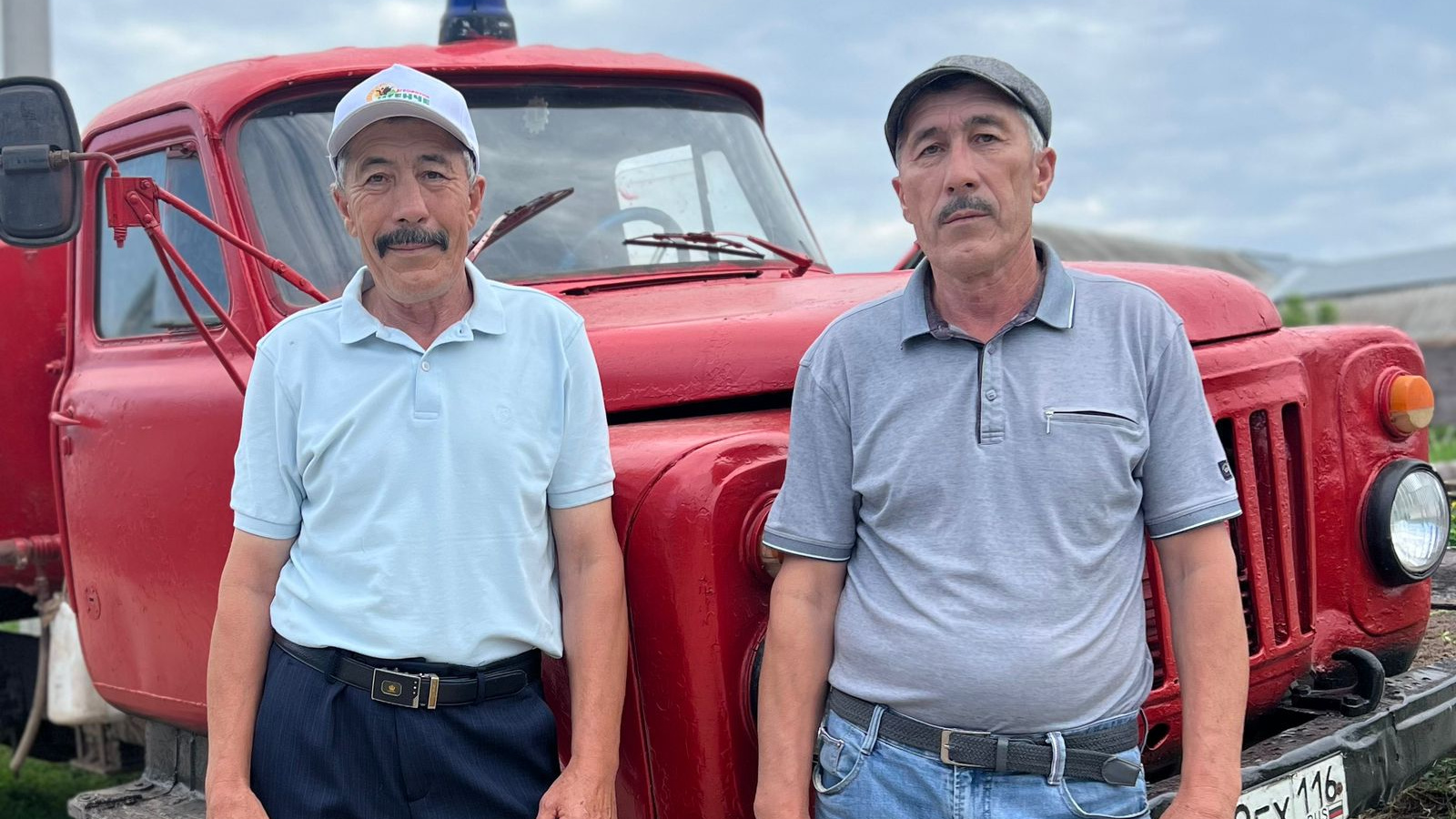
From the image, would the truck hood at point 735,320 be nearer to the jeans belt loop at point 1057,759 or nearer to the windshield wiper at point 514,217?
the windshield wiper at point 514,217

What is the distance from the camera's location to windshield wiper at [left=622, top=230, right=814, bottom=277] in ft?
11.7

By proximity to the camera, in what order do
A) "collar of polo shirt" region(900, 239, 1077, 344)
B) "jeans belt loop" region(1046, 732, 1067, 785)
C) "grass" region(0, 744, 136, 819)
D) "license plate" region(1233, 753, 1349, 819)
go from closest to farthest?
"jeans belt loop" region(1046, 732, 1067, 785), "collar of polo shirt" region(900, 239, 1077, 344), "license plate" region(1233, 753, 1349, 819), "grass" region(0, 744, 136, 819)

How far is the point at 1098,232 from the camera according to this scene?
32719 millimetres

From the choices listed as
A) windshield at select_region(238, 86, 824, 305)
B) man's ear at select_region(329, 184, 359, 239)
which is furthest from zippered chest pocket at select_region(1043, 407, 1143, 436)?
windshield at select_region(238, 86, 824, 305)

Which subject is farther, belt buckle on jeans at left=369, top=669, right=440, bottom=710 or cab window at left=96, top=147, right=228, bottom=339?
cab window at left=96, top=147, right=228, bottom=339

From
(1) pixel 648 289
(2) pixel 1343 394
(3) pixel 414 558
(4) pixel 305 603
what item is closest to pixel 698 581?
(3) pixel 414 558

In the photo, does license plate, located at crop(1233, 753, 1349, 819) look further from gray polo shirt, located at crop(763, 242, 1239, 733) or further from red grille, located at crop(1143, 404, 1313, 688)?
gray polo shirt, located at crop(763, 242, 1239, 733)

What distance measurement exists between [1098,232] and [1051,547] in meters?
31.7

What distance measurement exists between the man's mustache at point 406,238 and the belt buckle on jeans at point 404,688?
0.66m

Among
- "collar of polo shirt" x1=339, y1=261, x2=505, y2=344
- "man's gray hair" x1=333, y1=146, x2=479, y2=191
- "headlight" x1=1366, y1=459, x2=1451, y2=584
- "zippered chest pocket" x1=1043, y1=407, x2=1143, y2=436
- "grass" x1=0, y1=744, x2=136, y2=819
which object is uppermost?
"man's gray hair" x1=333, y1=146, x2=479, y2=191

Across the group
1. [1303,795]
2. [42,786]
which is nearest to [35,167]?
[1303,795]

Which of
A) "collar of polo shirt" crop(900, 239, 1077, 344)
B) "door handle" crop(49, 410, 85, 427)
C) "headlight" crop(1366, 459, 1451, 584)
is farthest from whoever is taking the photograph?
"door handle" crop(49, 410, 85, 427)

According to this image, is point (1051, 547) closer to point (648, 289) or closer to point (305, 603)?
point (305, 603)

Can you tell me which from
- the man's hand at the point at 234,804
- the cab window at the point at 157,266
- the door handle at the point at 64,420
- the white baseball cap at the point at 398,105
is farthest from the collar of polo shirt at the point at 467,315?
the door handle at the point at 64,420
